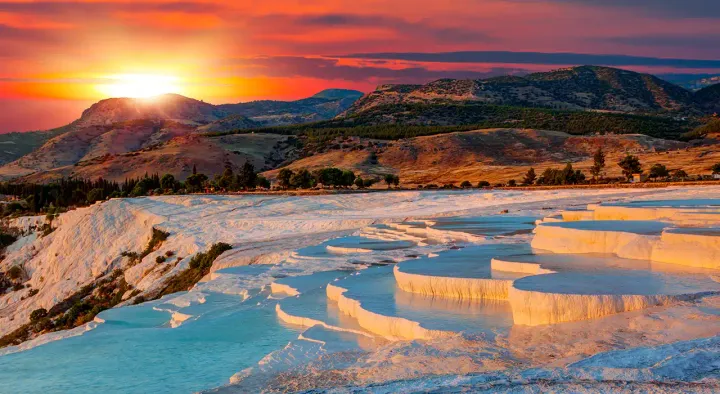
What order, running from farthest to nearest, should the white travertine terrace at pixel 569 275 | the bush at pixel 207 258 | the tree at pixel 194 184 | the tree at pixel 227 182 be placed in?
1. the tree at pixel 194 184
2. the tree at pixel 227 182
3. the bush at pixel 207 258
4. the white travertine terrace at pixel 569 275

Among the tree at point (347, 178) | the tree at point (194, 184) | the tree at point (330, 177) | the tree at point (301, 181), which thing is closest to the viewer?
the tree at point (301, 181)

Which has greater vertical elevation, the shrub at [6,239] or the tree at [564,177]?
the tree at [564,177]

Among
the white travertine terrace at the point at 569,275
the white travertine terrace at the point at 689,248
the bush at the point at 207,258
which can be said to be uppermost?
the white travertine terrace at the point at 689,248

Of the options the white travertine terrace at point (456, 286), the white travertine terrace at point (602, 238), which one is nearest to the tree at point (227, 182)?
the white travertine terrace at point (602, 238)

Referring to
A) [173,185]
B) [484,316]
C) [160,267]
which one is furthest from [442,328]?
[173,185]

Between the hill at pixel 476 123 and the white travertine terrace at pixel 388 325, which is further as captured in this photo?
the hill at pixel 476 123

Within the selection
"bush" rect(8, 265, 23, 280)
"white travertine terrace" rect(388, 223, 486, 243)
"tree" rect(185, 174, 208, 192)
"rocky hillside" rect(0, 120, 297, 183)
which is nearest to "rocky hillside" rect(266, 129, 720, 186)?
"rocky hillside" rect(0, 120, 297, 183)

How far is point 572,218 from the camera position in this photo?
2592 centimetres

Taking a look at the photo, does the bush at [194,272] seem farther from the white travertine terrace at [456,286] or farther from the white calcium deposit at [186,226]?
the white travertine terrace at [456,286]

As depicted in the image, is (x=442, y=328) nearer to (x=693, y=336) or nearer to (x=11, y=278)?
(x=693, y=336)

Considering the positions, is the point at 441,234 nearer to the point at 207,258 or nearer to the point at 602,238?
the point at 602,238

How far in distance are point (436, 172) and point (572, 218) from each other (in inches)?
3019

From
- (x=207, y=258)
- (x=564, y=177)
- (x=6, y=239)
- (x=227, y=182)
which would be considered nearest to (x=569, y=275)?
(x=207, y=258)

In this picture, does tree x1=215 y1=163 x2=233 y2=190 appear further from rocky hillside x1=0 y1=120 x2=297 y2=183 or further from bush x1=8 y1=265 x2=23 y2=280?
rocky hillside x1=0 y1=120 x2=297 y2=183
